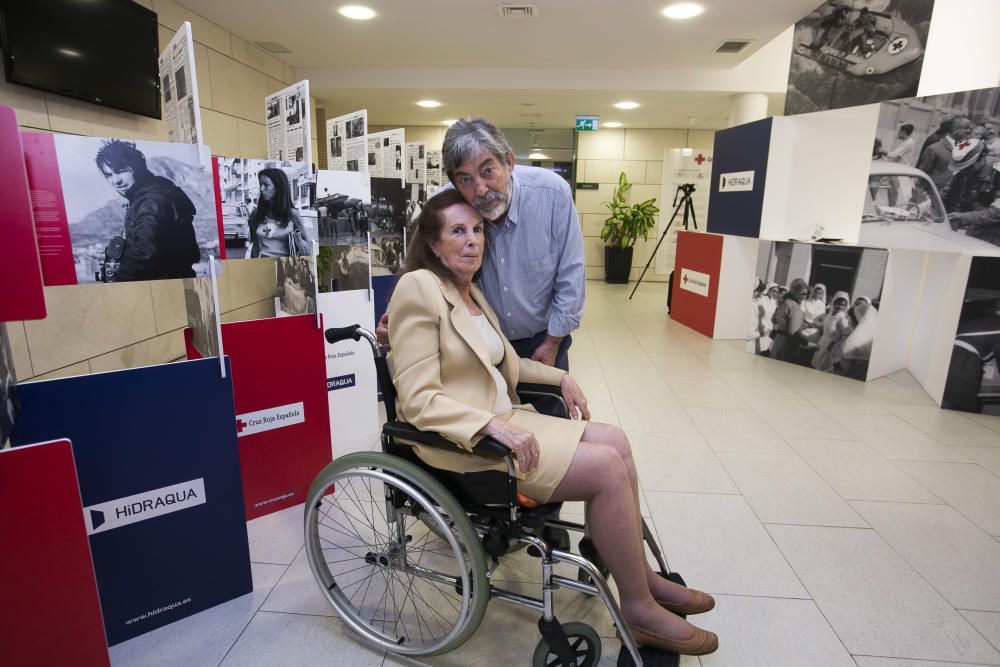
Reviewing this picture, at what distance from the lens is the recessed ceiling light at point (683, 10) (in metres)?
4.16

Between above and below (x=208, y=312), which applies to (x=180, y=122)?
above

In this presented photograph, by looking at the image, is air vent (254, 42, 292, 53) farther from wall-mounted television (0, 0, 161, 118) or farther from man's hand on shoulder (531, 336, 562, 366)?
man's hand on shoulder (531, 336, 562, 366)

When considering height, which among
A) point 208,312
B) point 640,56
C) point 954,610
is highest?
point 640,56

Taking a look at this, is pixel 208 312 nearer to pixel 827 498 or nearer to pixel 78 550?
pixel 78 550

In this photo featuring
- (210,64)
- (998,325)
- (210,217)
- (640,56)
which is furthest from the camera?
(640,56)

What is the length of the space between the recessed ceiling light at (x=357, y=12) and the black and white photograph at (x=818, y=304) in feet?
12.7

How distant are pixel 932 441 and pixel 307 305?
3527 millimetres

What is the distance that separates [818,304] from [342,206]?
377 cm

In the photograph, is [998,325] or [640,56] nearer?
[998,325]

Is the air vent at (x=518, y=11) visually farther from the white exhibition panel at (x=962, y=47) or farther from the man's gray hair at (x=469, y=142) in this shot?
the man's gray hair at (x=469, y=142)

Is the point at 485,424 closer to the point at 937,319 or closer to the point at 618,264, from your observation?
the point at 937,319

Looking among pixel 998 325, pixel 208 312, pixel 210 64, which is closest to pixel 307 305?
pixel 208 312

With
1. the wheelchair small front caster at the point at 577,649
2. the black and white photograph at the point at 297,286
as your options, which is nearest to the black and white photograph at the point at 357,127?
the black and white photograph at the point at 297,286

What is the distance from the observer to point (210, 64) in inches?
185
